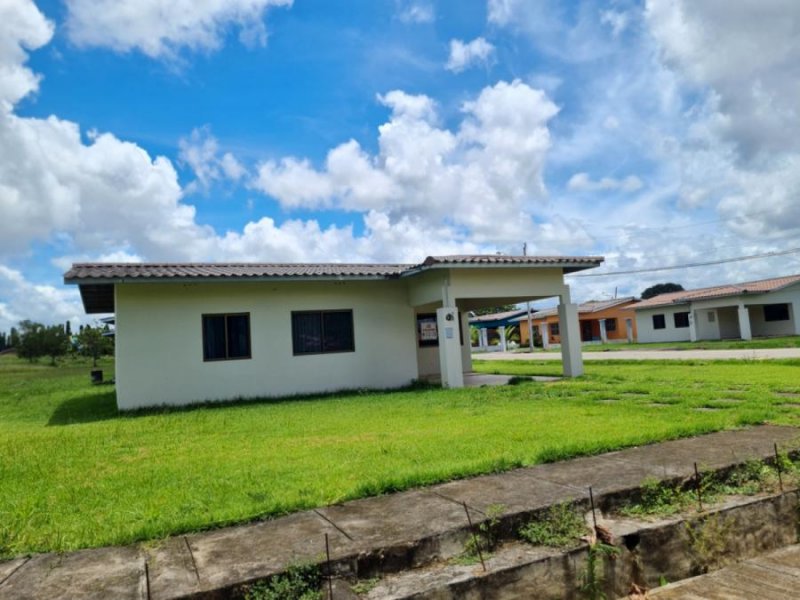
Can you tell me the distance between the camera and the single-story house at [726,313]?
31.7 m

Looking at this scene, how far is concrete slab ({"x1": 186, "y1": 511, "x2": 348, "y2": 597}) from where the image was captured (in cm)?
283

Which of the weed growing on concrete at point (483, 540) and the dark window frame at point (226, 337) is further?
the dark window frame at point (226, 337)

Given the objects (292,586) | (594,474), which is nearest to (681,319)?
(594,474)

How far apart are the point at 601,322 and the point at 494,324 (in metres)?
9.57

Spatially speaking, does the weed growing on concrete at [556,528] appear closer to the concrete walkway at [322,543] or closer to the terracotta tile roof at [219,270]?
the concrete walkway at [322,543]

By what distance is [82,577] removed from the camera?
287cm

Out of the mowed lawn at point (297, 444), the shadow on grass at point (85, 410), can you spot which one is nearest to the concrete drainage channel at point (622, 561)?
the mowed lawn at point (297, 444)

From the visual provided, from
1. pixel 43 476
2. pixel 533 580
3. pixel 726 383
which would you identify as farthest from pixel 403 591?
pixel 726 383

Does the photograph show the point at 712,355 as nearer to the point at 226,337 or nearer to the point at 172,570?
the point at 226,337

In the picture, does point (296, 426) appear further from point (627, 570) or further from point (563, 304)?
point (563, 304)

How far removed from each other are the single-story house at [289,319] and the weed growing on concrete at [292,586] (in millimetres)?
9505

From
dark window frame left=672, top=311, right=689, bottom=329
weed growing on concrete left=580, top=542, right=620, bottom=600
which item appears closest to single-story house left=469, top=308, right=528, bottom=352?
dark window frame left=672, top=311, right=689, bottom=329

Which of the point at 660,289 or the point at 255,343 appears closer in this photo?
the point at 255,343

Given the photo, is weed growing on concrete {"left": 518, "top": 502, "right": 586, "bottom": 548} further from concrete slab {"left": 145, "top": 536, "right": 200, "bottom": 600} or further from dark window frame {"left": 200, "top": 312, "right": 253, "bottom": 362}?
dark window frame {"left": 200, "top": 312, "right": 253, "bottom": 362}
